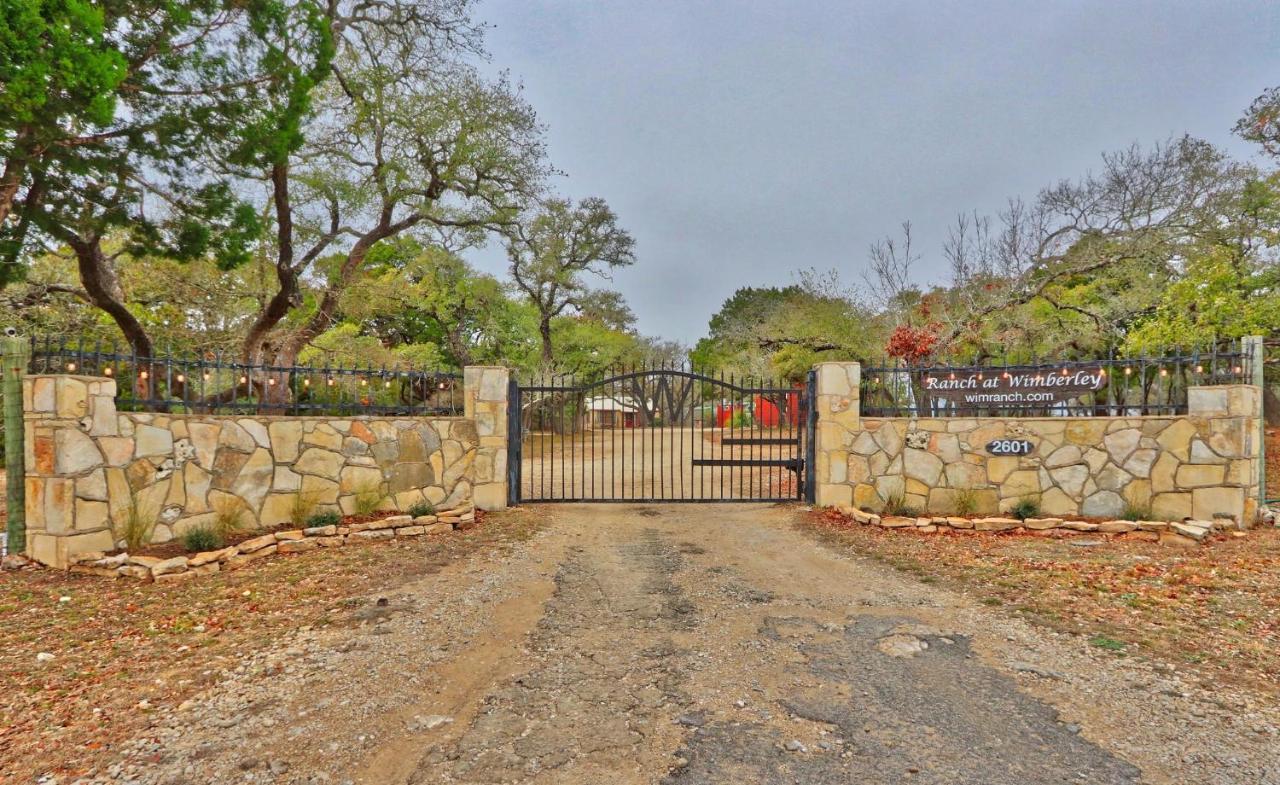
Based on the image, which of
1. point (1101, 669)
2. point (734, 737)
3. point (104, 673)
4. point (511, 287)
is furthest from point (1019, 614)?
point (511, 287)

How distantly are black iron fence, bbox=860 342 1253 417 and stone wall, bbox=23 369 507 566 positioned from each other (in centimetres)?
543

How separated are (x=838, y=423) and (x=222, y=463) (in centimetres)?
718

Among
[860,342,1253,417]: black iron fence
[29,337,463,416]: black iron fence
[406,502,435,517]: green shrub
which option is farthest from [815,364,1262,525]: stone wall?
[29,337,463,416]: black iron fence

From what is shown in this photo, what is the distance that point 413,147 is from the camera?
11.1 metres

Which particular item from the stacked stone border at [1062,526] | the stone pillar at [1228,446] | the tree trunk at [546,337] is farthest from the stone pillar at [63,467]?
the tree trunk at [546,337]

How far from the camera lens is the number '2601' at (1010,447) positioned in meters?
6.84

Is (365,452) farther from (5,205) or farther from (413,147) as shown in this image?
(413,147)

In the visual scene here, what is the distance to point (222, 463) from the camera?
575 cm

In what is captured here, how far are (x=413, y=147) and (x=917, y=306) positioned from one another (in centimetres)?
1229

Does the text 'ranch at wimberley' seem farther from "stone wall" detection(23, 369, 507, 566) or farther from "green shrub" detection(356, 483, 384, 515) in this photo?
"green shrub" detection(356, 483, 384, 515)

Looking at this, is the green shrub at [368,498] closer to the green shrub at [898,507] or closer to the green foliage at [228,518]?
the green foliage at [228,518]

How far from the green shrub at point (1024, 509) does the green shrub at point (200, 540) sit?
876cm

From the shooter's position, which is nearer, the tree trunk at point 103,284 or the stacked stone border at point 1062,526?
the stacked stone border at point 1062,526

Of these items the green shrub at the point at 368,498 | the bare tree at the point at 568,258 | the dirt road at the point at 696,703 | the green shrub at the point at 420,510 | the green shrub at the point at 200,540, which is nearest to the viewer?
the dirt road at the point at 696,703
